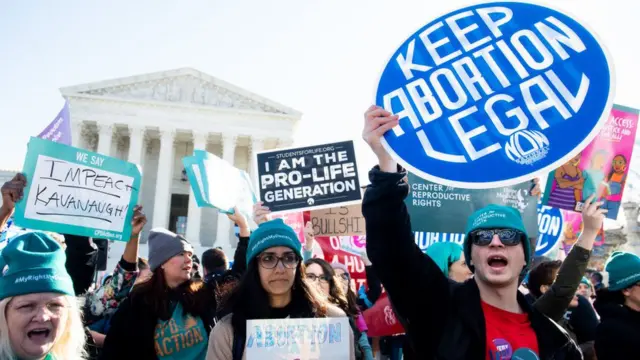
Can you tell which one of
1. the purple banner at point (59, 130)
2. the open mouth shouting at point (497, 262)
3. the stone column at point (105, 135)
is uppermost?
the stone column at point (105, 135)

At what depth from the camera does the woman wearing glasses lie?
103 inches

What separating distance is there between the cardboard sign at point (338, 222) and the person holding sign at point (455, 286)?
4.29 metres

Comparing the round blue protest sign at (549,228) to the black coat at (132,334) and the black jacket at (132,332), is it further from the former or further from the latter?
the black coat at (132,334)

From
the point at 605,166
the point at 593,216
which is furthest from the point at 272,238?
the point at 605,166

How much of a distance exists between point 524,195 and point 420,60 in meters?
3.84

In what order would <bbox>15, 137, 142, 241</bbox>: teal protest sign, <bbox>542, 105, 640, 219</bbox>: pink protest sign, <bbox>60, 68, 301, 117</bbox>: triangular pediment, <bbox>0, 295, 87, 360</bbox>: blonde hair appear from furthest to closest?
<bbox>60, 68, 301, 117</bbox>: triangular pediment < <bbox>542, 105, 640, 219</bbox>: pink protest sign < <bbox>15, 137, 142, 241</bbox>: teal protest sign < <bbox>0, 295, 87, 360</bbox>: blonde hair

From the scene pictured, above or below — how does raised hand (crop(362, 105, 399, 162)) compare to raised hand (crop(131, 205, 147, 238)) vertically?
below

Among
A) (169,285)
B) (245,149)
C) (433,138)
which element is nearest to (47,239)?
(169,285)

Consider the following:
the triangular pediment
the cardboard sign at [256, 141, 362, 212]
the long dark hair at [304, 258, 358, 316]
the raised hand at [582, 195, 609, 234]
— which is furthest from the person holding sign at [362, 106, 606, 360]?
the triangular pediment

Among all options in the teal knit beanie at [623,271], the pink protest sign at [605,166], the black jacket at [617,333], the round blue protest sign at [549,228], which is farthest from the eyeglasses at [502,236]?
the round blue protest sign at [549,228]

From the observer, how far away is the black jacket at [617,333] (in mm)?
2721

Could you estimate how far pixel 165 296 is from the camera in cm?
339

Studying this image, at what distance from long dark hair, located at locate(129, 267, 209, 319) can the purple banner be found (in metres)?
2.39

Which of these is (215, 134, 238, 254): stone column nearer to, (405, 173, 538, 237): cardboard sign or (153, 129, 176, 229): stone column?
(153, 129, 176, 229): stone column
